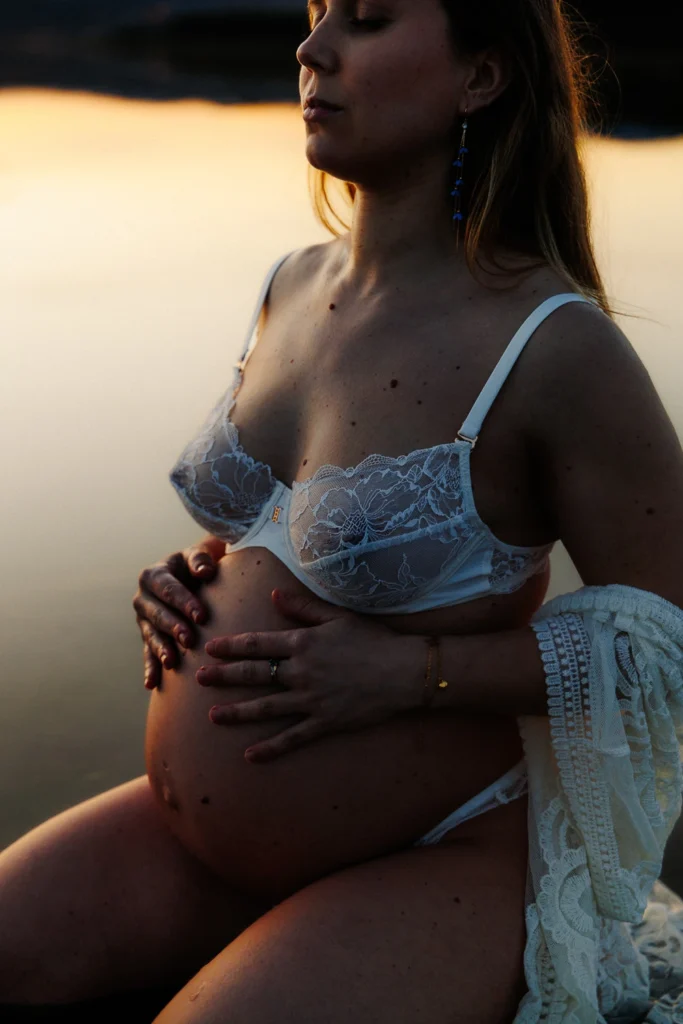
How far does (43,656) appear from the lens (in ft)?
6.79

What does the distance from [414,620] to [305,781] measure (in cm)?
20

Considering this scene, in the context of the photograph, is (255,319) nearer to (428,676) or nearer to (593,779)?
(428,676)

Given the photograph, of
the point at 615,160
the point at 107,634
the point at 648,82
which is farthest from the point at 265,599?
the point at 648,82

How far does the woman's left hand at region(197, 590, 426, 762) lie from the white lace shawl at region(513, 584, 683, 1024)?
15 cm

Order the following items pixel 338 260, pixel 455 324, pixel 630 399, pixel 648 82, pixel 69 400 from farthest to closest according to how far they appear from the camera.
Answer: pixel 648 82 < pixel 69 400 < pixel 338 260 < pixel 455 324 < pixel 630 399

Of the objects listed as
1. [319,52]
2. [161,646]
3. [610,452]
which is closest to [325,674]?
[161,646]

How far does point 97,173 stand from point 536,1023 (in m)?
3.43

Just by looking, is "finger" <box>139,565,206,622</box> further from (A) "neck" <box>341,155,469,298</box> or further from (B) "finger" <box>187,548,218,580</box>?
(A) "neck" <box>341,155,469,298</box>

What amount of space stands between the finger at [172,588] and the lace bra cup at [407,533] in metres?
0.13

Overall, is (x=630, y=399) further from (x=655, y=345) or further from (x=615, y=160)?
(x=615, y=160)

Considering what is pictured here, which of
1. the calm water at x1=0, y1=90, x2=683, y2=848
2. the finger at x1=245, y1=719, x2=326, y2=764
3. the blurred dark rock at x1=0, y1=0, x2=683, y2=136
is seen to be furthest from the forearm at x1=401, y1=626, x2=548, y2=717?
the blurred dark rock at x1=0, y1=0, x2=683, y2=136

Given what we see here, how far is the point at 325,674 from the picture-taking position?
107cm

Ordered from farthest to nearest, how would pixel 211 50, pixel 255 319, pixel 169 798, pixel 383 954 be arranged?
pixel 211 50
pixel 255 319
pixel 169 798
pixel 383 954

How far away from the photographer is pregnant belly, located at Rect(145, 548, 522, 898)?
1.09 m
